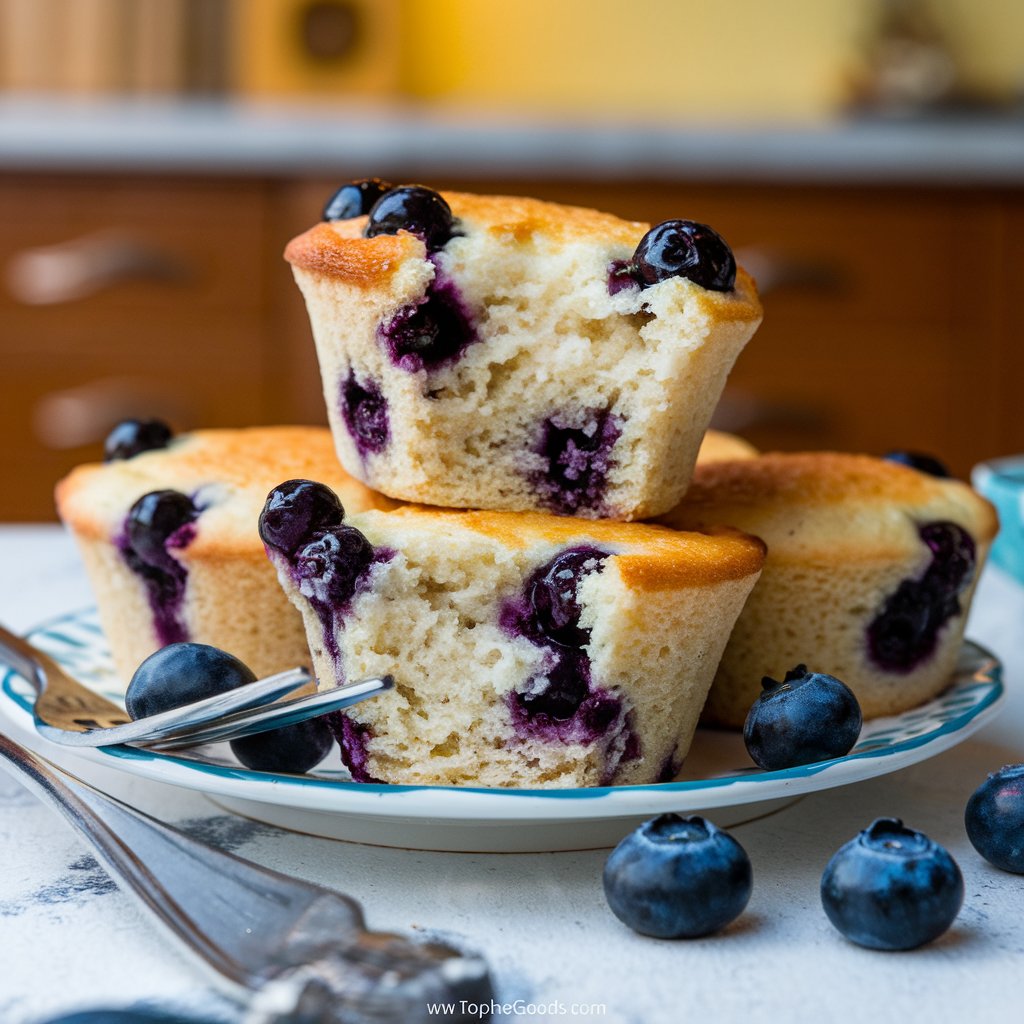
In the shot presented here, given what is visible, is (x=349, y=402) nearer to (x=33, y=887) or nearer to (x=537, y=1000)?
(x=33, y=887)

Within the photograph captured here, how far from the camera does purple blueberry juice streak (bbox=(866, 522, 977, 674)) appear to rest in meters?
1.26

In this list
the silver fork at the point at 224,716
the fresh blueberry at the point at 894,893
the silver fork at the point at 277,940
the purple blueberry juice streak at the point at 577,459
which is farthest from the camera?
the purple blueberry juice streak at the point at 577,459

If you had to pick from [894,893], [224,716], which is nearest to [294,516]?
[224,716]

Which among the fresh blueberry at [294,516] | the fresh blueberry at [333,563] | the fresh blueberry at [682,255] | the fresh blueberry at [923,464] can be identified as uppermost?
the fresh blueberry at [682,255]

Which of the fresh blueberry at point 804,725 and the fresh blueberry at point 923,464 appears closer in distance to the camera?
the fresh blueberry at point 804,725

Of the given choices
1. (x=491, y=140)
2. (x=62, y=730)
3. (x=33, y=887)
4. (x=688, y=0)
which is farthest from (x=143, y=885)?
(x=688, y=0)

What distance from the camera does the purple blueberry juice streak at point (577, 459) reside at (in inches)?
46.4

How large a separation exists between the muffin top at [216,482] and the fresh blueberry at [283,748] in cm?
21

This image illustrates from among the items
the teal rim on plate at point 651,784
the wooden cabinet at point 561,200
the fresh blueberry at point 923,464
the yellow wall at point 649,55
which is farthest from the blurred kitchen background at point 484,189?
the teal rim on plate at point 651,784

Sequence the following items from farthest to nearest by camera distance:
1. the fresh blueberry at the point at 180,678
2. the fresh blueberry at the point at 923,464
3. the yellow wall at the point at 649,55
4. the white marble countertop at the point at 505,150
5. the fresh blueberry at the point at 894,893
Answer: the yellow wall at the point at 649,55, the white marble countertop at the point at 505,150, the fresh blueberry at the point at 923,464, the fresh blueberry at the point at 180,678, the fresh blueberry at the point at 894,893

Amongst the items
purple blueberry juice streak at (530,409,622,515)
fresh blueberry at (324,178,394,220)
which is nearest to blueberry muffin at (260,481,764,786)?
purple blueberry juice streak at (530,409,622,515)

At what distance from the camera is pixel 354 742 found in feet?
3.44

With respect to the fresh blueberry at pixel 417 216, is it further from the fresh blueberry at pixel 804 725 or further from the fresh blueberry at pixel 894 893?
the fresh blueberry at pixel 894 893

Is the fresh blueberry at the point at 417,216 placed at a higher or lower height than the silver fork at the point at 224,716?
higher
